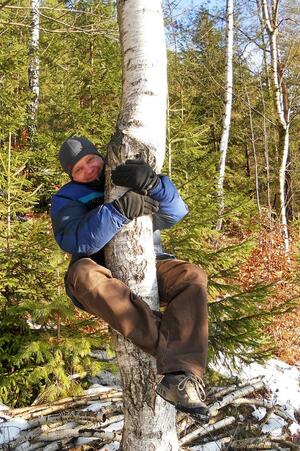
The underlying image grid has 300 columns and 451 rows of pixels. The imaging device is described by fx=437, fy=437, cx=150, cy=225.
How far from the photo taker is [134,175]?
226cm

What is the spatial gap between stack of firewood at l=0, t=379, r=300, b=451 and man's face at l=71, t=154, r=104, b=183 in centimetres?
175

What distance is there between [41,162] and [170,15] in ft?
16.5

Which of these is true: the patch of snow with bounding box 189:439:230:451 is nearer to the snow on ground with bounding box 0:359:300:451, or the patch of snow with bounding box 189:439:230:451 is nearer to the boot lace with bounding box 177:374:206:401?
the snow on ground with bounding box 0:359:300:451

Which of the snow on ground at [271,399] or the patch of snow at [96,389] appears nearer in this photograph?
the snow on ground at [271,399]

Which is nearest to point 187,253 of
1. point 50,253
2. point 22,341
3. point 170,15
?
point 50,253

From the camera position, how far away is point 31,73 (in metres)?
11.9

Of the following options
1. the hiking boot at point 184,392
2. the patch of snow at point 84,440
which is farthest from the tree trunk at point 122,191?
the patch of snow at point 84,440

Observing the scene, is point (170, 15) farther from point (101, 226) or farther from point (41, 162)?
point (101, 226)

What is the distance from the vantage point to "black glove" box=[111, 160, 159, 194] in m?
2.26

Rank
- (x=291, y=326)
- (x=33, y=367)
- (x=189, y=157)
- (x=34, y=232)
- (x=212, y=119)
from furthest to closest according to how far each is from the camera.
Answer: (x=212, y=119), (x=291, y=326), (x=189, y=157), (x=34, y=232), (x=33, y=367)

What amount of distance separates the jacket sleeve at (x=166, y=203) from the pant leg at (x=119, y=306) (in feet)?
1.68

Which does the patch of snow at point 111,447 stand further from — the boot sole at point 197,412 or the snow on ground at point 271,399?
the boot sole at point 197,412

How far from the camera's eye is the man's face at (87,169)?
273cm

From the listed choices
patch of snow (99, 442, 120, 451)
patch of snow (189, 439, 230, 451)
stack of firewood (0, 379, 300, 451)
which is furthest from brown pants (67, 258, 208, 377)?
patch of snow (189, 439, 230, 451)
